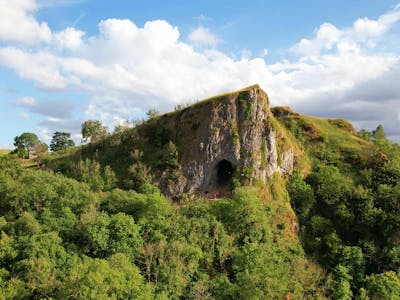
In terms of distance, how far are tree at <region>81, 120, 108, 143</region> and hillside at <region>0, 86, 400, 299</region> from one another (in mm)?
9947

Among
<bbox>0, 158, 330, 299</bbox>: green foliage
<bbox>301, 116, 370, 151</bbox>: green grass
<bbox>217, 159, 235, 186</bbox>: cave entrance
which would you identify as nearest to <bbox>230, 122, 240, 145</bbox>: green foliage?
<bbox>217, 159, 235, 186</bbox>: cave entrance

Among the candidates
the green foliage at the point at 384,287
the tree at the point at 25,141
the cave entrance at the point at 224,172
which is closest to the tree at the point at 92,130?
Answer: the tree at the point at 25,141

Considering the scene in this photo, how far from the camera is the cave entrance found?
56362 millimetres

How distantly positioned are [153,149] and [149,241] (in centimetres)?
2441

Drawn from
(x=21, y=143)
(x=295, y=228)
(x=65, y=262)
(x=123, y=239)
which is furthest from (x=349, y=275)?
(x=21, y=143)

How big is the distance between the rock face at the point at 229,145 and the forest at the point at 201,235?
2.57 m

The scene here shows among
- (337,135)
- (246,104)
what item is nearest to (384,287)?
(246,104)

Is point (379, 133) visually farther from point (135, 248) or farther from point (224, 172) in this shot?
point (135, 248)

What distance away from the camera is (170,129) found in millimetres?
61156

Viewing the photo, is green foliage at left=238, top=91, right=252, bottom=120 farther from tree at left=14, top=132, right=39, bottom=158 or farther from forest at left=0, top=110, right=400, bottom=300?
tree at left=14, top=132, right=39, bottom=158

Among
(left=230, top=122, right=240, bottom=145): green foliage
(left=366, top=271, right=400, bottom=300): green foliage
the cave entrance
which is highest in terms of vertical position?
(left=230, top=122, right=240, bottom=145): green foliage

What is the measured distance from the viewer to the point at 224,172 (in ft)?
A: 195

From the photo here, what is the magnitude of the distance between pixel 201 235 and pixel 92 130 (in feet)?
162

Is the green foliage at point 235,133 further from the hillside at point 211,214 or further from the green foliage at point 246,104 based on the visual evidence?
the green foliage at point 246,104
